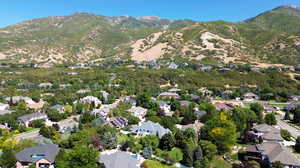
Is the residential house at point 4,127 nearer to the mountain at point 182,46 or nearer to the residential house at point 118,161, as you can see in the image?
the residential house at point 118,161

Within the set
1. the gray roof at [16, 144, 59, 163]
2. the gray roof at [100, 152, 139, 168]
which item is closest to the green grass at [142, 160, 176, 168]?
the gray roof at [100, 152, 139, 168]

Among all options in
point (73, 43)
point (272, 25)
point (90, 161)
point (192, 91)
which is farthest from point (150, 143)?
point (272, 25)

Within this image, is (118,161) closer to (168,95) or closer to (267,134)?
(267,134)

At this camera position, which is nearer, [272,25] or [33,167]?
[33,167]

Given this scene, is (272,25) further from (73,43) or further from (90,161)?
(90,161)

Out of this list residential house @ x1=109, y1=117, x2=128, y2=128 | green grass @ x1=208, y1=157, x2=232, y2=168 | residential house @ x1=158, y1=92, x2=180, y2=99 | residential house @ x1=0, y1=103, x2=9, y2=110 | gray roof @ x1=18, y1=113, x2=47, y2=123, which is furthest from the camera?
residential house @ x1=158, y1=92, x2=180, y2=99

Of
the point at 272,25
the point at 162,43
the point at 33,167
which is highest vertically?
the point at 272,25

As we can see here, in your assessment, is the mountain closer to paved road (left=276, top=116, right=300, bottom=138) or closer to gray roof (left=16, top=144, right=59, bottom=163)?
paved road (left=276, top=116, right=300, bottom=138)
